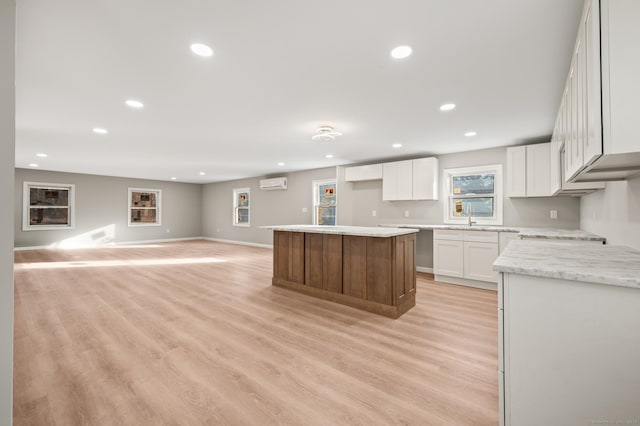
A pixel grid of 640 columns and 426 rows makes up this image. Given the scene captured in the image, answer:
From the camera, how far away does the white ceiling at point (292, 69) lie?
1.76 m

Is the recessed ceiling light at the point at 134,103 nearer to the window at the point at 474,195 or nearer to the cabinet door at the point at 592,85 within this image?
the cabinet door at the point at 592,85

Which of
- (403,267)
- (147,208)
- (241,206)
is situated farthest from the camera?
(147,208)

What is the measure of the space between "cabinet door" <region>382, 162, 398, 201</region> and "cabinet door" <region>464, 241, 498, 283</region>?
72.5 inches

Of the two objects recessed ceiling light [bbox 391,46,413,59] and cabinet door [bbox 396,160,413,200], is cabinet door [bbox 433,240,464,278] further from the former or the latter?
recessed ceiling light [bbox 391,46,413,59]

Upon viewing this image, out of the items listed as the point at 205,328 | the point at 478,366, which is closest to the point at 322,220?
the point at 205,328

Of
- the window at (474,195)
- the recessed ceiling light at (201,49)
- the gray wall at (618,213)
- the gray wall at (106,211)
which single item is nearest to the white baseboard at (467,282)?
the window at (474,195)

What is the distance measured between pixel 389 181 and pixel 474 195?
1.65 metres

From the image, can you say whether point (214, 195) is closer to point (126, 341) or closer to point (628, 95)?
point (126, 341)

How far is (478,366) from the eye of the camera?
2152 millimetres

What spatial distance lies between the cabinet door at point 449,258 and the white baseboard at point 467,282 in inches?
3.6

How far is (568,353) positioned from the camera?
1.22m

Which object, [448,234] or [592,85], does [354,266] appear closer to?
[448,234]

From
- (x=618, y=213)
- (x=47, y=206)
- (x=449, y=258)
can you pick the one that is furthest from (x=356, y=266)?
(x=47, y=206)

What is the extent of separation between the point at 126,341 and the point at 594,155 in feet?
11.6
